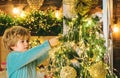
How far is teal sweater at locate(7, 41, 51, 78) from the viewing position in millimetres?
2156

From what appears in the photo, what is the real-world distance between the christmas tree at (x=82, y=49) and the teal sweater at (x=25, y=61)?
0.13 meters

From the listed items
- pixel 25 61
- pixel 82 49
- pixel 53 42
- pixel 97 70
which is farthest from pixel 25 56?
pixel 97 70

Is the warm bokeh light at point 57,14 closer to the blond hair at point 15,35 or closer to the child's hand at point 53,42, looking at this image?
the blond hair at point 15,35

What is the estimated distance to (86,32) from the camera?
2.17m

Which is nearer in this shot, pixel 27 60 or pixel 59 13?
pixel 27 60

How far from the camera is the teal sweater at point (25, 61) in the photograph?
216 cm

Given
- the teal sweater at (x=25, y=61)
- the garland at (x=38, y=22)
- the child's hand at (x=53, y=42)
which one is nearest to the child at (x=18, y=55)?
the teal sweater at (x=25, y=61)

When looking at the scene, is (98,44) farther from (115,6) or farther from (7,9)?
(7,9)

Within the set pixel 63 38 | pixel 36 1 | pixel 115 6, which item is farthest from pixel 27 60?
pixel 115 6

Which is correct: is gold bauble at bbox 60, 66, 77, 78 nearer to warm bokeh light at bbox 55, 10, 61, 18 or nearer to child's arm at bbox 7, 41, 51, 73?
child's arm at bbox 7, 41, 51, 73

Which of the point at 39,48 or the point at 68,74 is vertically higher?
the point at 39,48

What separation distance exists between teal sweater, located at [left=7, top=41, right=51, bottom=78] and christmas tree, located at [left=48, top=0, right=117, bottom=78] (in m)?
0.13

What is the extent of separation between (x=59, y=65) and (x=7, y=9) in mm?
4885

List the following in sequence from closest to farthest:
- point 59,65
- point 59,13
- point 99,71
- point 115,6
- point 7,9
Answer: point 99,71 → point 59,65 → point 115,6 → point 59,13 → point 7,9
